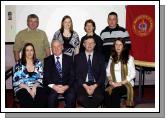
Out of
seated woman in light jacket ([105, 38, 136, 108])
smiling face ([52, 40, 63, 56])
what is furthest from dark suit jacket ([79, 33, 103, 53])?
smiling face ([52, 40, 63, 56])

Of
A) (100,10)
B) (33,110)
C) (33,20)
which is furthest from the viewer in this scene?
(100,10)

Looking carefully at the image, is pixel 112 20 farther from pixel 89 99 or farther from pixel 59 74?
pixel 89 99

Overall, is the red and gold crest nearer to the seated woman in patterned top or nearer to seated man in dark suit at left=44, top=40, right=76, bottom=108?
seated man in dark suit at left=44, top=40, right=76, bottom=108

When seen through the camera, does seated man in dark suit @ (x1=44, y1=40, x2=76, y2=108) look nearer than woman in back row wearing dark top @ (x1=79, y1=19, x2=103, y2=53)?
Yes

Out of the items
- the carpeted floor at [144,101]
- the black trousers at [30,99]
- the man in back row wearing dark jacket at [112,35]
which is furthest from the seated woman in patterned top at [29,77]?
the man in back row wearing dark jacket at [112,35]

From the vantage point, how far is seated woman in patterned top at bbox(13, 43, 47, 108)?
4.06 metres

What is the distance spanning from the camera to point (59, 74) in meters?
4.21

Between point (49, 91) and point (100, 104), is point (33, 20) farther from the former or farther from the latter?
point (100, 104)

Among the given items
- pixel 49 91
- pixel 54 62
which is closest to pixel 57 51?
pixel 54 62

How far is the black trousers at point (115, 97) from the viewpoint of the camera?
4.12 m

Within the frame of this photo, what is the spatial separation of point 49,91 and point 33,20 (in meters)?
1.10

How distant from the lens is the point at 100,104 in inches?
163

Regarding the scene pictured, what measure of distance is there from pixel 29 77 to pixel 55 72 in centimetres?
36

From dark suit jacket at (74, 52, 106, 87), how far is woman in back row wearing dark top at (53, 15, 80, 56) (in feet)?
0.69
